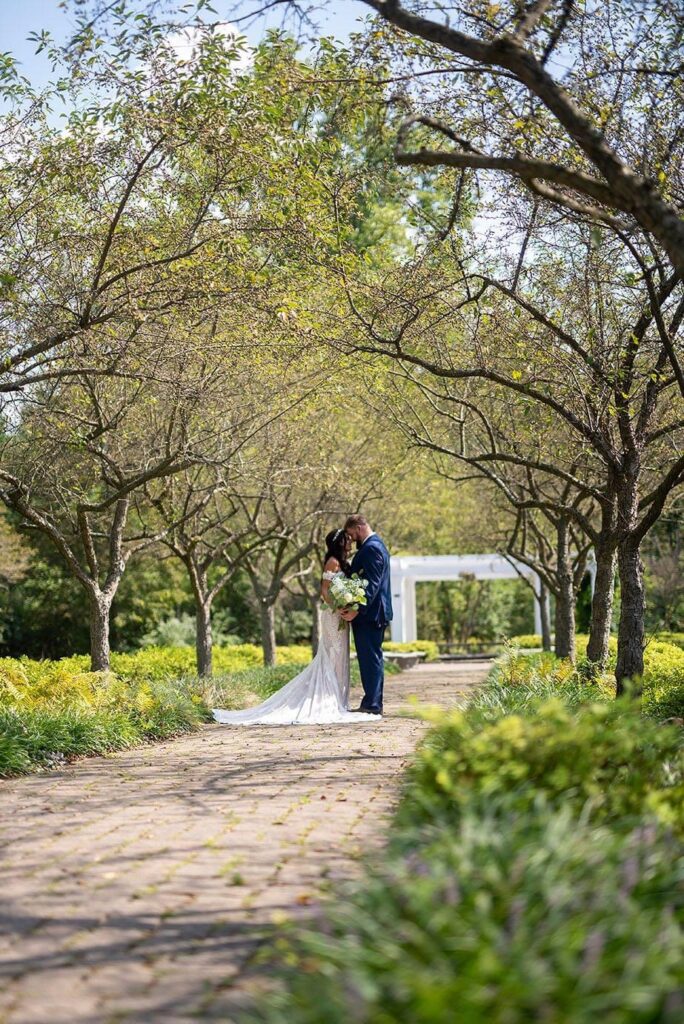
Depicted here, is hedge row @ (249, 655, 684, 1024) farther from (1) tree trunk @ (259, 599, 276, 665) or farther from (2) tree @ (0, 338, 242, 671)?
(1) tree trunk @ (259, 599, 276, 665)

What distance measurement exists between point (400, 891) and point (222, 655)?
25.1m

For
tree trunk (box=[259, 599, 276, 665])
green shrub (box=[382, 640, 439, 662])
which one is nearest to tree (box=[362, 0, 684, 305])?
tree trunk (box=[259, 599, 276, 665])

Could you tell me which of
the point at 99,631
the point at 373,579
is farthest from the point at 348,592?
the point at 99,631

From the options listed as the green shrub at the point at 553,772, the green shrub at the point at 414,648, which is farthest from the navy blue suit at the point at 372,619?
the green shrub at the point at 414,648

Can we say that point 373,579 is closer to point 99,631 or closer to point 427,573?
point 99,631

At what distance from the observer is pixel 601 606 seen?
13039 mm

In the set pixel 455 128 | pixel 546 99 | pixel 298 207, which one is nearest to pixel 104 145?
pixel 298 207

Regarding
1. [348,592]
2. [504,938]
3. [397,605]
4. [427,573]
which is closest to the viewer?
[504,938]

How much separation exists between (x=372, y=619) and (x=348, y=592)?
723 mm

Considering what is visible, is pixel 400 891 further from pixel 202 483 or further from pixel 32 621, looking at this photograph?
pixel 32 621

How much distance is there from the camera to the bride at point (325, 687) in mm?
13461

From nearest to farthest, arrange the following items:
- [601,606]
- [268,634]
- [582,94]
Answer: [582,94]
[601,606]
[268,634]

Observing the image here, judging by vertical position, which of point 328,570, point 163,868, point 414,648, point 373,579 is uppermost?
point 328,570

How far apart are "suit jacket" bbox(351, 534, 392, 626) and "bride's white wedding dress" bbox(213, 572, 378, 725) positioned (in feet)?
1.32
